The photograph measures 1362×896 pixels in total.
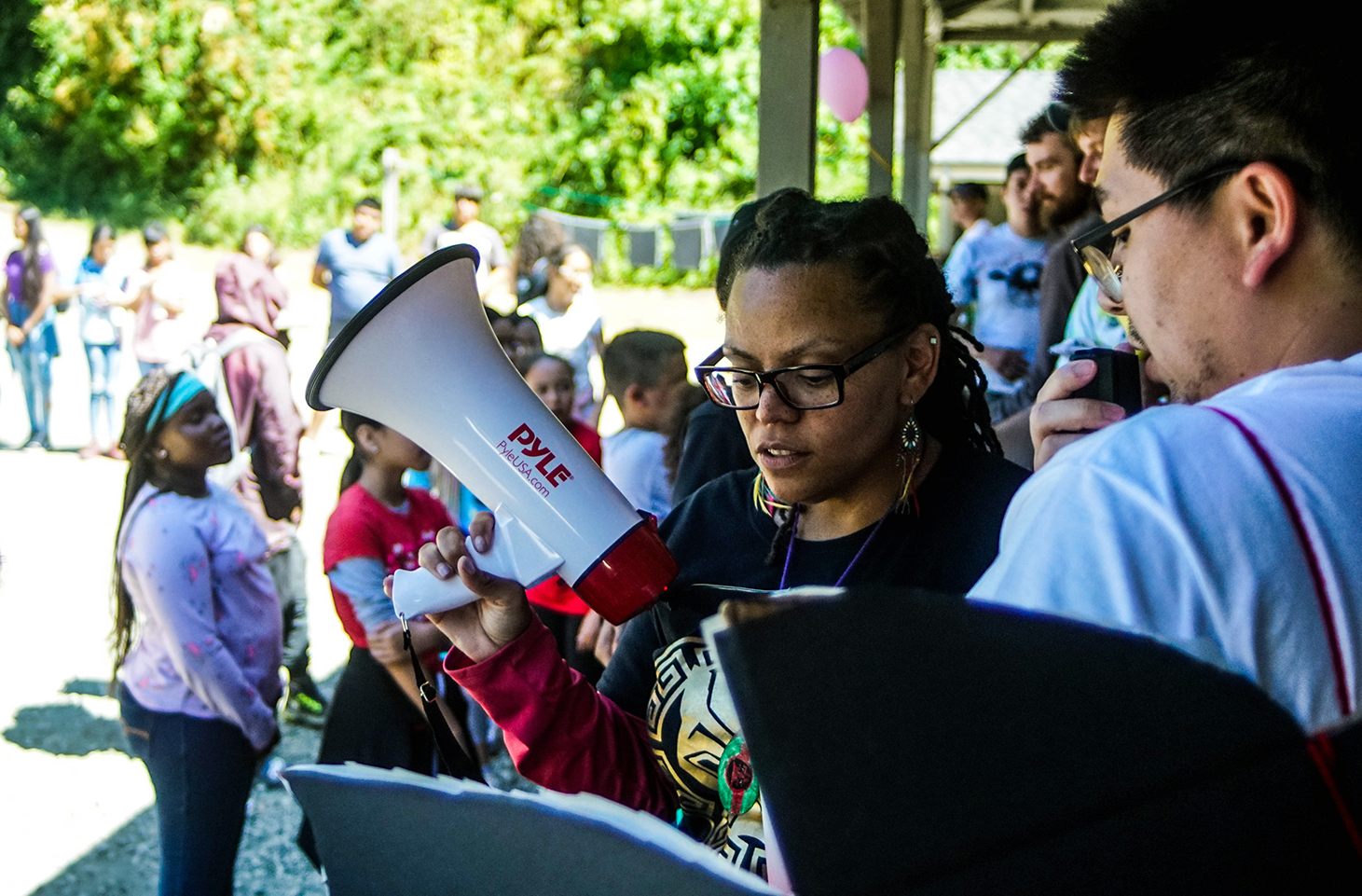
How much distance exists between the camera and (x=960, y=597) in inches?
20.3

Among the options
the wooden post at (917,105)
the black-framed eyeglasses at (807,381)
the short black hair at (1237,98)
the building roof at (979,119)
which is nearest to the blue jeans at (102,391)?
the wooden post at (917,105)

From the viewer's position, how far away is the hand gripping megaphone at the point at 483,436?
155cm

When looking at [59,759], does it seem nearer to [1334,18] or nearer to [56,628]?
[56,628]

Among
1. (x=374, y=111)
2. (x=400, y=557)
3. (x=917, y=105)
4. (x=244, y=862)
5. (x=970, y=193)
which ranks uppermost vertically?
(x=374, y=111)

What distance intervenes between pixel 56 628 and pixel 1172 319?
21.1 ft

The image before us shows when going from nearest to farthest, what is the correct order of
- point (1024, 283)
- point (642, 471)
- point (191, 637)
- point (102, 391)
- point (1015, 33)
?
point (191, 637)
point (642, 471)
point (1024, 283)
point (102, 391)
point (1015, 33)

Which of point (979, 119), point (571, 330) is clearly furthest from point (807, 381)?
point (979, 119)

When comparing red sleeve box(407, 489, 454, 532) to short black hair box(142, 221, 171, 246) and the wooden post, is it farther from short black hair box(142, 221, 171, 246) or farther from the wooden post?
short black hair box(142, 221, 171, 246)

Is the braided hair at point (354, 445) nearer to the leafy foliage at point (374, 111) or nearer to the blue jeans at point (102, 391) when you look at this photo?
the blue jeans at point (102, 391)

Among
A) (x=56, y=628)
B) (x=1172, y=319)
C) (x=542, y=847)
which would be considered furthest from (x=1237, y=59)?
(x=56, y=628)

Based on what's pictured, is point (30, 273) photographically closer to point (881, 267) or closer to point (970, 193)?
point (970, 193)

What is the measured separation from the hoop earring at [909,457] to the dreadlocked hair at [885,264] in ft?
0.34

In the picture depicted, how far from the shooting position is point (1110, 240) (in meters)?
0.97

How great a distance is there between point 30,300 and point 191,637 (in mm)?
8280
